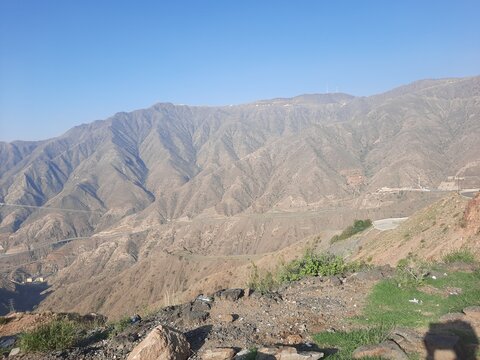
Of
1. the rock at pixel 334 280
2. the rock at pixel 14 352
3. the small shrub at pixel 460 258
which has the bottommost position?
the small shrub at pixel 460 258

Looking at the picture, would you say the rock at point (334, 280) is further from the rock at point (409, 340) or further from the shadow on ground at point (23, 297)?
the shadow on ground at point (23, 297)

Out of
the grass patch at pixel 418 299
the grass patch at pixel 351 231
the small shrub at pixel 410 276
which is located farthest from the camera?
the grass patch at pixel 351 231

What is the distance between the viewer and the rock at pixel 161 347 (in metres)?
6.84

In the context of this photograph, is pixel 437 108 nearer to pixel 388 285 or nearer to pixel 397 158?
pixel 397 158

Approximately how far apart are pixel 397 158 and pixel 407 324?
12370 cm

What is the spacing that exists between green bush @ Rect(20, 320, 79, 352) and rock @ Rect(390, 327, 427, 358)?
20.3 feet

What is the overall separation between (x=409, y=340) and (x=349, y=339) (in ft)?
3.38

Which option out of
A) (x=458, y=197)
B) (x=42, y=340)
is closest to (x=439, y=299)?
(x=42, y=340)

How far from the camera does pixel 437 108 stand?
532 ft

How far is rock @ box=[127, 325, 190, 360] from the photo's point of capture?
684 cm

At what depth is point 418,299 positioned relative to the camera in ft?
33.3

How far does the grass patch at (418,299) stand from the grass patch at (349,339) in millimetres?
771

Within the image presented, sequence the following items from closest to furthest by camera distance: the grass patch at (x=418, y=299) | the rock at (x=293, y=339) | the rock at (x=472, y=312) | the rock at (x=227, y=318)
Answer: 1. the rock at (x=293, y=339)
2. the rock at (x=472, y=312)
3. the grass patch at (x=418, y=299)
4. the rock at (x=227, y=318)

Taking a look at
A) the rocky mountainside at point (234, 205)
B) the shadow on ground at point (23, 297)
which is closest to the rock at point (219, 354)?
the rocky mountainside at point (234, 205)
